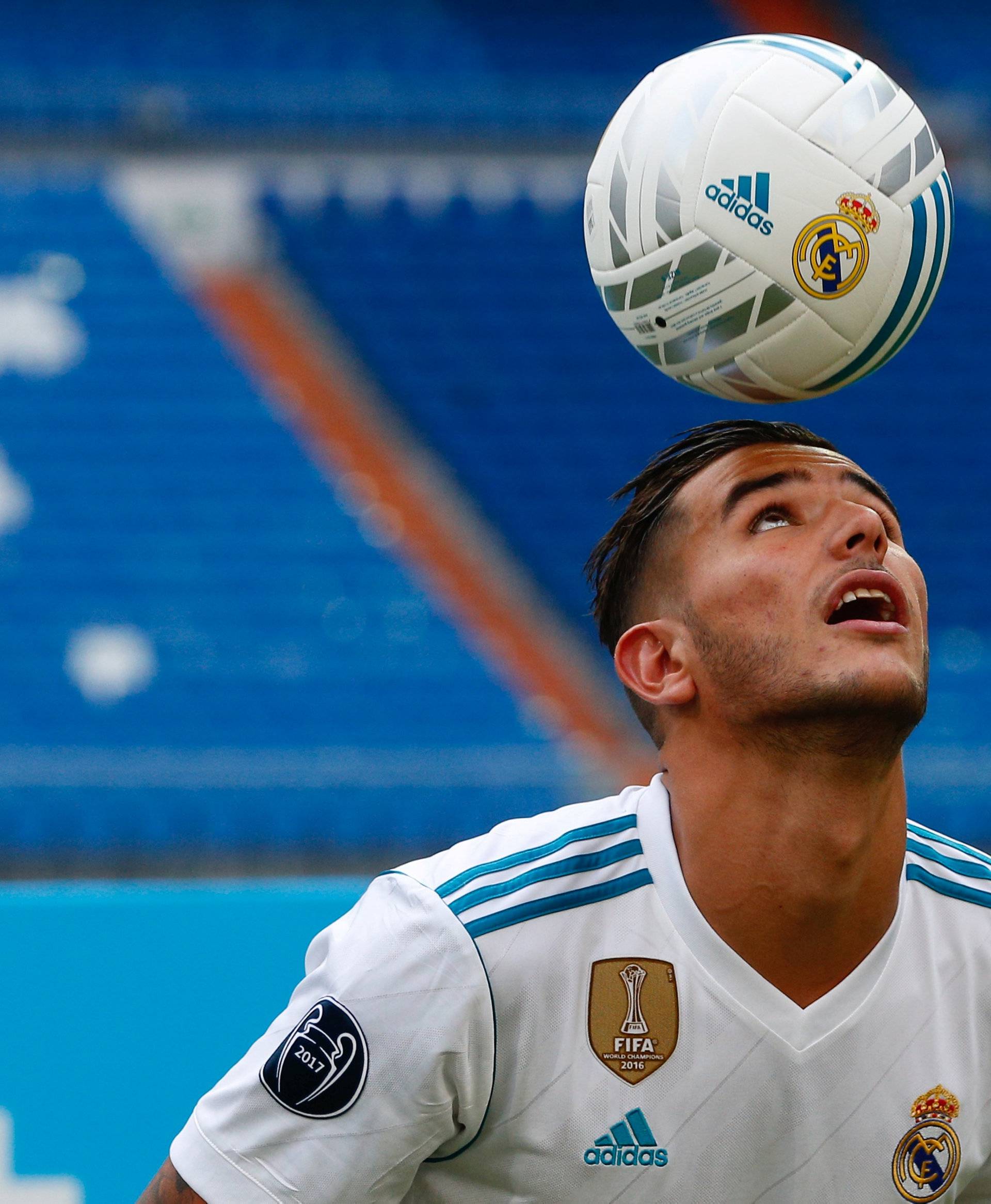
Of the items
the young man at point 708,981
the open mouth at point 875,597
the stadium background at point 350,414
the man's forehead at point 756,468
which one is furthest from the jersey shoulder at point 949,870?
the stadium background at point 350,414

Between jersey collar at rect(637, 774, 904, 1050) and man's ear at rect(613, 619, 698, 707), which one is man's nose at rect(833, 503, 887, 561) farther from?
jersey collar at rect(637, 774, 904, 1050)

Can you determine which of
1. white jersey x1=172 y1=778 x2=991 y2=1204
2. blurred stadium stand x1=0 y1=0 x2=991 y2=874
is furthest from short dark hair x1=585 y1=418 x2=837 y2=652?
blurred stadium stand x1=0 y1=0 x2=991 y2=874

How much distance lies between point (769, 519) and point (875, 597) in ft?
0.68

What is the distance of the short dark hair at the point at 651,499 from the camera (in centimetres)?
243

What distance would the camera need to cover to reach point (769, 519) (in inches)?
89.8

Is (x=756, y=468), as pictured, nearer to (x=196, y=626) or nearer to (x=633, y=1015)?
(x=633, y=1015)

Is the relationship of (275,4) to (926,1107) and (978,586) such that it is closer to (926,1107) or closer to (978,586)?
(978,586)

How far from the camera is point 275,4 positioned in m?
8.78

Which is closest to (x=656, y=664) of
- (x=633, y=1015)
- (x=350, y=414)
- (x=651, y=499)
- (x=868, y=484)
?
(x=651, y=499)

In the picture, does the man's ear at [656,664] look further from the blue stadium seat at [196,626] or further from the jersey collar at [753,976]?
the blue stadium seat at [196,626]

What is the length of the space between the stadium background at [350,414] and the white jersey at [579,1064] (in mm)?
4326

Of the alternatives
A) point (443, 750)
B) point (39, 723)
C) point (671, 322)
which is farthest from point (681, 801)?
point (39, 723)

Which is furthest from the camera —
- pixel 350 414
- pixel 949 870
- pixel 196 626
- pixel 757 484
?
pixel 350 414

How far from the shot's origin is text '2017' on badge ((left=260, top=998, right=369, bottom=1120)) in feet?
6.82
